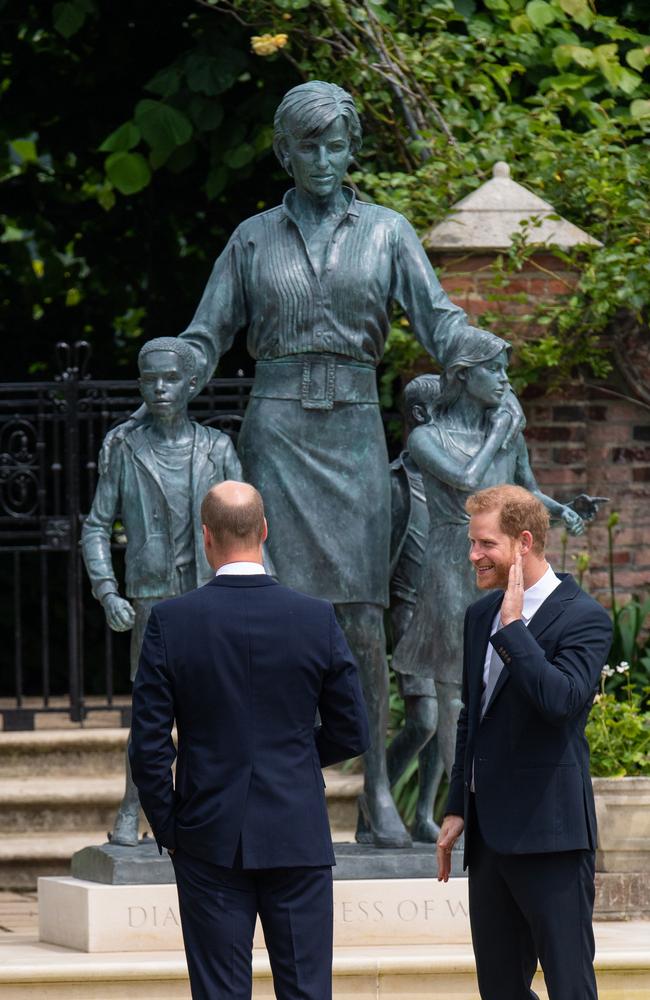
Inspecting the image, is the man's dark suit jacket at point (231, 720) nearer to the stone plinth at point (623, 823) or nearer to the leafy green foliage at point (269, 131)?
the stone plinth at point (623, 823)

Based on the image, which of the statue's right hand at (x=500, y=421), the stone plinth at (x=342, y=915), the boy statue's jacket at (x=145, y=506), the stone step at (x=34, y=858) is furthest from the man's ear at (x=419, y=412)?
the stone step at (x=34, y=858)

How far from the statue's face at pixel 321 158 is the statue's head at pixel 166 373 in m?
0.62

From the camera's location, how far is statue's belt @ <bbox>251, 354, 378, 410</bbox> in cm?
596

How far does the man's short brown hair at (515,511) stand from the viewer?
424cm

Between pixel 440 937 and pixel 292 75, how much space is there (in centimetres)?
529

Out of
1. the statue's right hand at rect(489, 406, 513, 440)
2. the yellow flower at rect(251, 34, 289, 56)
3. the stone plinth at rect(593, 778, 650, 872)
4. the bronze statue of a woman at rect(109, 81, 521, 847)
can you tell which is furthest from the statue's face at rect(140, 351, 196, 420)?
the yellow flower at rect(251, 34, 289, 56)

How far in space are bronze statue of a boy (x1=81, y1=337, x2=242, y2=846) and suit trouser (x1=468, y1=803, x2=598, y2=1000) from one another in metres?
1.95

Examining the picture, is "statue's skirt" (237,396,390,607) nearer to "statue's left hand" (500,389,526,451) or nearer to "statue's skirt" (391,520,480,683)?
"statue's skirt" (391,520,480,683)

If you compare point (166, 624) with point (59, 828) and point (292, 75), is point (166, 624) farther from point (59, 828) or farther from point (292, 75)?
point (292, 75)

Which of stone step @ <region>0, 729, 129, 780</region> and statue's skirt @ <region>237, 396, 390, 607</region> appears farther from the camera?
stone step @ <region>0, 729, 129, 780</region>

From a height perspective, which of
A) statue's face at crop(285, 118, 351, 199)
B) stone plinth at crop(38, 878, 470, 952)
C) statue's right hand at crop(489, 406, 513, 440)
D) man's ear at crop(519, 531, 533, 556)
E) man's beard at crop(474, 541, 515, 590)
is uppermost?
statue's face at crop(285, 118, 351, 199)

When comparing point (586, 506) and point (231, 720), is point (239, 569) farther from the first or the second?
point (586, 506)

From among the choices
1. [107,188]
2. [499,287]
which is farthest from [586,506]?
[107,188]

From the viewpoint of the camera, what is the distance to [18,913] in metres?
7.61
